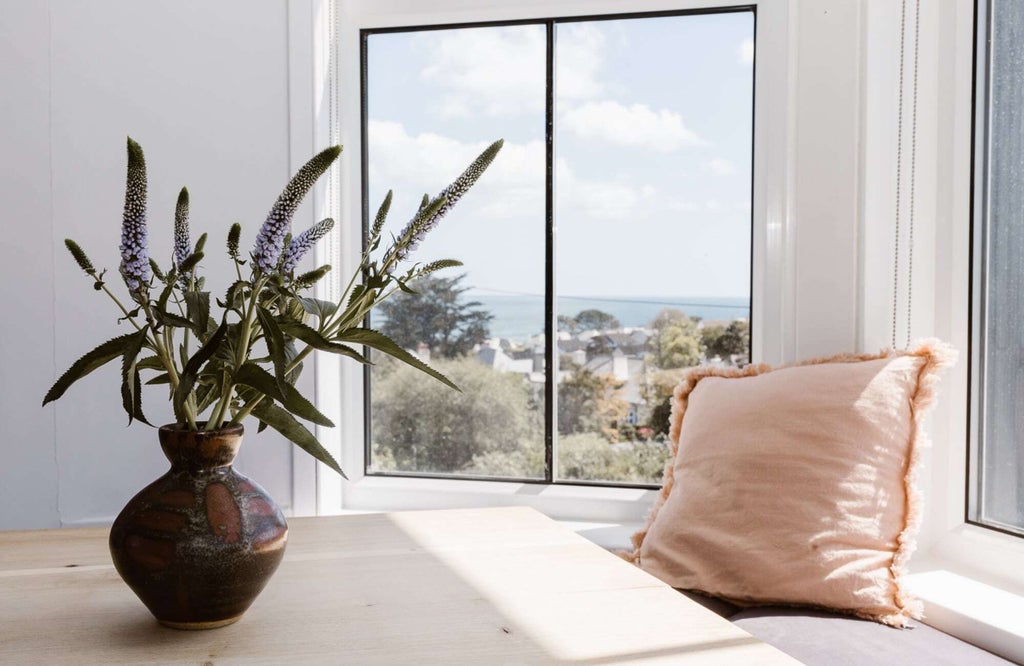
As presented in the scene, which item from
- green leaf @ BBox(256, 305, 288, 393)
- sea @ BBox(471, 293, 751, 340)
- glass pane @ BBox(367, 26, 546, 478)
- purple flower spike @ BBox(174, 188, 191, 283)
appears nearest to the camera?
green leaf @ BBox(256, 305, 288, 393)

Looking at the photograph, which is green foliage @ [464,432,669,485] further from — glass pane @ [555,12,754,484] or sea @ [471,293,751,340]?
sea @ [471,293,751,340]

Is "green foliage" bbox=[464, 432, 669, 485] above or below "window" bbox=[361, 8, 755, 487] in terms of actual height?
below

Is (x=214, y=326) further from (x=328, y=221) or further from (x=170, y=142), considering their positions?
(x=170, y=142)

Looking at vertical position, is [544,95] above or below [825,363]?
above

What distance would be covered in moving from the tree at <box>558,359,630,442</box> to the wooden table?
0.99 m

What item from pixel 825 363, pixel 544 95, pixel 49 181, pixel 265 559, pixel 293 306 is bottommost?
pixel 265 559

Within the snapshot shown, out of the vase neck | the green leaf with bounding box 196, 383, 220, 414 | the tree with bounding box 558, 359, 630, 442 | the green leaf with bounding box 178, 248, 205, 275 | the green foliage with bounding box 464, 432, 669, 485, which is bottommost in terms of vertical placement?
the green foliage with bounding box 464, 432, 669, 485

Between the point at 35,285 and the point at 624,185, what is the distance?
5.16 ft

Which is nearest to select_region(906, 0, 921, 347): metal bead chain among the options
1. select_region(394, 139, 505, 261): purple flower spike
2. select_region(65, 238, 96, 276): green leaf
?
select_region(394, 139, 505, 261): purple flower spike

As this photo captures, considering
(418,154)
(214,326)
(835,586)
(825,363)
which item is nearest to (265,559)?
(214,326)

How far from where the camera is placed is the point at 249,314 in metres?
0.95

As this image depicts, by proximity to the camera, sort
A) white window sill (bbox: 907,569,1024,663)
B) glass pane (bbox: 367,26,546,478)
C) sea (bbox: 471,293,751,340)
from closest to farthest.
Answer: white window sill (bbox: 907,569,1024,663), sea (bbox: 471,293,751,340), glass pane (bbox: 367,26,546,478)

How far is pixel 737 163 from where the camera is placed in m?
2.33

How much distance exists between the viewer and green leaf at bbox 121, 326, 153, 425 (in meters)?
0.90
